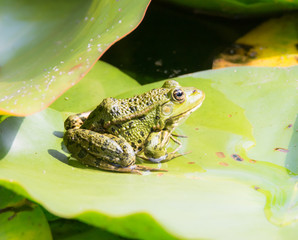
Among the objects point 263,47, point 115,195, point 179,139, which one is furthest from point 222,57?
point 115,195

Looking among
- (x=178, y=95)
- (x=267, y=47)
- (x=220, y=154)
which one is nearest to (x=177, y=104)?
(x=178, y=95)

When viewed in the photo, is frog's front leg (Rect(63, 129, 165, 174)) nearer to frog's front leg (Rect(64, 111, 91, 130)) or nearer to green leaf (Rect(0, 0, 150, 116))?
frog's front leg (Rect(64, 111, 91, 130))

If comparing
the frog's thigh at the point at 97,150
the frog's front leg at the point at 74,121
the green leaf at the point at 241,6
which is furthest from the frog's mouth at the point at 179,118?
the green leaf at the point at 241,6

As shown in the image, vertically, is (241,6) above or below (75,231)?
above

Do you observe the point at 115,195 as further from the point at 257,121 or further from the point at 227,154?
the point at 257,121

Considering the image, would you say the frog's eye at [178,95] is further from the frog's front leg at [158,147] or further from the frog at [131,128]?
the frog's front leg at [158,147]

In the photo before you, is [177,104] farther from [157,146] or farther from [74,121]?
[74,121]

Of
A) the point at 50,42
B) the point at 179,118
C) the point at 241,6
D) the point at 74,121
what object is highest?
the point at 50,42
